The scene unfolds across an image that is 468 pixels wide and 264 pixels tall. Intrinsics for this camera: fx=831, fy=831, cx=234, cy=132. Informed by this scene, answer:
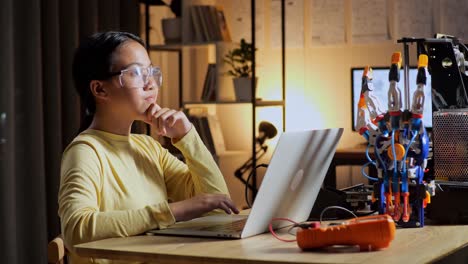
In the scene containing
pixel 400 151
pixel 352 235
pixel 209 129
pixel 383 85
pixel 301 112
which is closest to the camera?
pixel 352 235

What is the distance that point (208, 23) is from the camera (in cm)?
457

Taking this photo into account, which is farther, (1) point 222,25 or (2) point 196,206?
(1) point 222,25

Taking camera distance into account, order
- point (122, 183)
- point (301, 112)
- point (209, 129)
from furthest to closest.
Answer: point (301, 112) < point (209, 129) < point (122, 183)

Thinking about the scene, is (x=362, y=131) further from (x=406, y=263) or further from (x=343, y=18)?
(x=343, y=18)

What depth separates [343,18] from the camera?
184 inches

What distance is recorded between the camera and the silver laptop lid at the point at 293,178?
1.60m

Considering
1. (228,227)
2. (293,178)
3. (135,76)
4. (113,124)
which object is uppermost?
(135,76)

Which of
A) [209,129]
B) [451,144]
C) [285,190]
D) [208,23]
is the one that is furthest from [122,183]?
[208,23]

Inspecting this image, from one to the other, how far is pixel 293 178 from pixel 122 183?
42cm

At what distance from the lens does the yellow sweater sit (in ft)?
5.57

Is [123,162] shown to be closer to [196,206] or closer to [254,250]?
[196,206]

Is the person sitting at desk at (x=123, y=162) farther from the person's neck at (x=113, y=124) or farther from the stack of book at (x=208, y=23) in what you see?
the stack of book at (x=208, y=23)

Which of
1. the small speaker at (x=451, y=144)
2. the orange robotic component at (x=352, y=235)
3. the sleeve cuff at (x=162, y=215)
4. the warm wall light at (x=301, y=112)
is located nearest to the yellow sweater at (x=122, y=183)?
the sleeve cuff at (x=162, y=215)

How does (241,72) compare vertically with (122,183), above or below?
above
